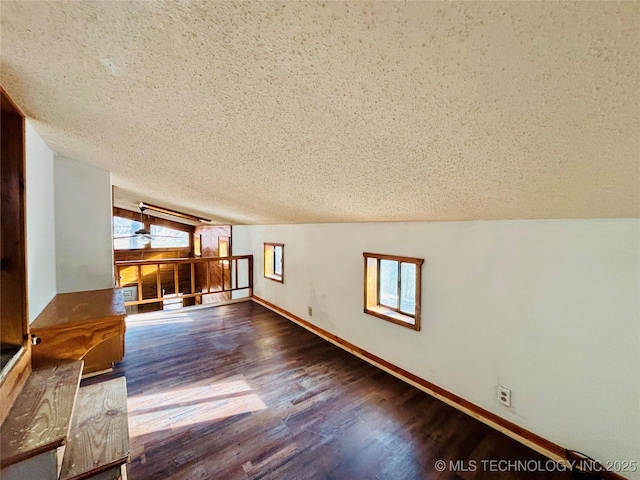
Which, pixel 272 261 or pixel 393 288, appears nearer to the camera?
pixel 393 288

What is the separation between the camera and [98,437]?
1.29 metres

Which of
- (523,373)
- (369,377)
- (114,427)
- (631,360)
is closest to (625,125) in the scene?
(631,360)

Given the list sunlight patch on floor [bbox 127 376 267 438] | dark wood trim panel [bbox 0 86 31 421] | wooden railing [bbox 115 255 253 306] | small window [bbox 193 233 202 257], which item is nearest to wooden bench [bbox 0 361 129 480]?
dark wood trim panel [bbox 0 86 31 421]

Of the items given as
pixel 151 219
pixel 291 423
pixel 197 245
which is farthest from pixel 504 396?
pixel 151 219

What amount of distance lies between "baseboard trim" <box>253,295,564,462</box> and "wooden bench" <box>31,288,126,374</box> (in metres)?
2.36

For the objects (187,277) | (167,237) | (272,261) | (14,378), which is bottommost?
(187,277)

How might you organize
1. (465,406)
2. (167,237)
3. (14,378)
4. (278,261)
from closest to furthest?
(14,378) → (465,406) → (278,261) → (167,237)

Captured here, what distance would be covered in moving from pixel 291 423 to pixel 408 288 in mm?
1621

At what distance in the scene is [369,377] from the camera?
9.00ft

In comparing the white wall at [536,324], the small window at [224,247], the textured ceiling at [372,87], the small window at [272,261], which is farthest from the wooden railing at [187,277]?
the textured ceiling at [372,87]

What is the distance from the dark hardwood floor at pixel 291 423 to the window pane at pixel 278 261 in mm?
1902

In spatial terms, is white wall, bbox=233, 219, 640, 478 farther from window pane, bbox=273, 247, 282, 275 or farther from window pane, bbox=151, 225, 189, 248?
window pane, bbox=151, 225, 189, 248

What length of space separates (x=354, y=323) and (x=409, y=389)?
93cm

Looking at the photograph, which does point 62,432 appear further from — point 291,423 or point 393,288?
point 393,288
